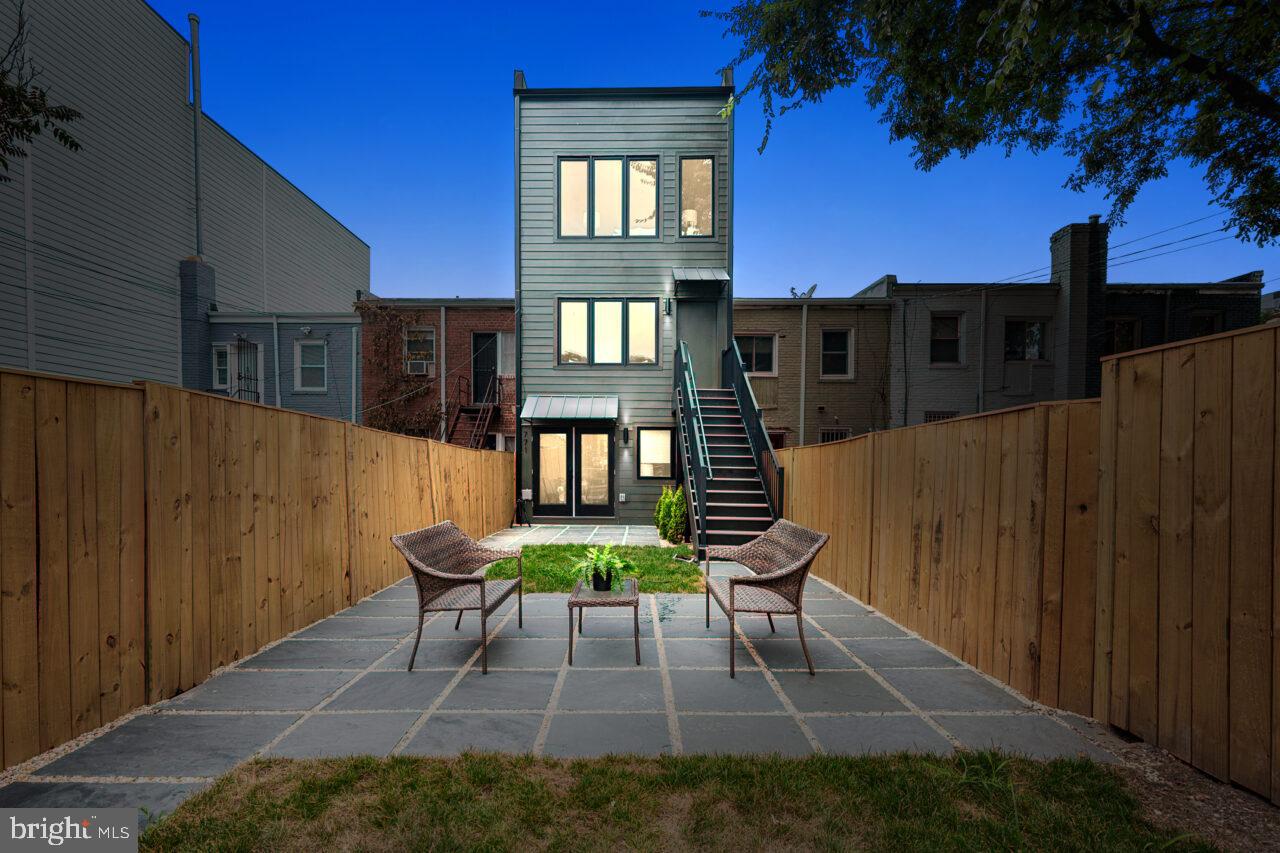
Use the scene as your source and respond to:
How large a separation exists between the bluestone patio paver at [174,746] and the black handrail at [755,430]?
721cm

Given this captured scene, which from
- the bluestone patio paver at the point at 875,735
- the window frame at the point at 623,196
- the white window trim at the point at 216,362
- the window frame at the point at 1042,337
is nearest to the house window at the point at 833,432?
the window frame at the point at 1042,337

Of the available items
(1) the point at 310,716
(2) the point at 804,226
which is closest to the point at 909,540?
(1) the point at 310,716

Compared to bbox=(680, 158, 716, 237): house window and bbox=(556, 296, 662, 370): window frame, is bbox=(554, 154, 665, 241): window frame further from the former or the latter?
bbox=(556, 296, 662, 370): window frame

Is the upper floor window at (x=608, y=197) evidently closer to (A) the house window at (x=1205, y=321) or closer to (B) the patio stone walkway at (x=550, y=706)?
(B) the patio stone walkway at (x=550, y=706)

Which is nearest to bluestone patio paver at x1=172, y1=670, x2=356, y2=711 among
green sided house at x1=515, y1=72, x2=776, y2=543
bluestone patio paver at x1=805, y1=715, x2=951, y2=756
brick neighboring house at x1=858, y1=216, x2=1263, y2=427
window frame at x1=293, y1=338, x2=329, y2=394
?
bluestone patio paver at x1=805, y1=715, x2=951, y2=756

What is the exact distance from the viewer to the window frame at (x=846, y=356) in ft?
52.1

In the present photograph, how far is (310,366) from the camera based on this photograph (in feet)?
55.3

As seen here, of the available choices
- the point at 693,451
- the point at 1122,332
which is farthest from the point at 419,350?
the point at 1122,332

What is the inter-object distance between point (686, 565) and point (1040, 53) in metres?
6.76

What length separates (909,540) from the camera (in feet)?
16.7

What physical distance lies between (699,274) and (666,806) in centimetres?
1184

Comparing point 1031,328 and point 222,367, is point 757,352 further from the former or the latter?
point 222,367

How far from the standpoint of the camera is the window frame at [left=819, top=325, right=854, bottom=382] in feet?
52.1

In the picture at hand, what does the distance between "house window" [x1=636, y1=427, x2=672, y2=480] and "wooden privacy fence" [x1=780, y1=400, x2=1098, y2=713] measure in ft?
24.3
